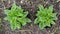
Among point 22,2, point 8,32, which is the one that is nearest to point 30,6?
point 22,2

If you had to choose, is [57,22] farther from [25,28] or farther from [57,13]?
[25,28]

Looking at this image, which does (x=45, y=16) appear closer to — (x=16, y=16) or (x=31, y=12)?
(x=31, y=12)

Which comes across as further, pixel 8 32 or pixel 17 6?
pixel 8 32

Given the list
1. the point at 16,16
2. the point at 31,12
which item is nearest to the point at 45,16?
the point at 31,12
